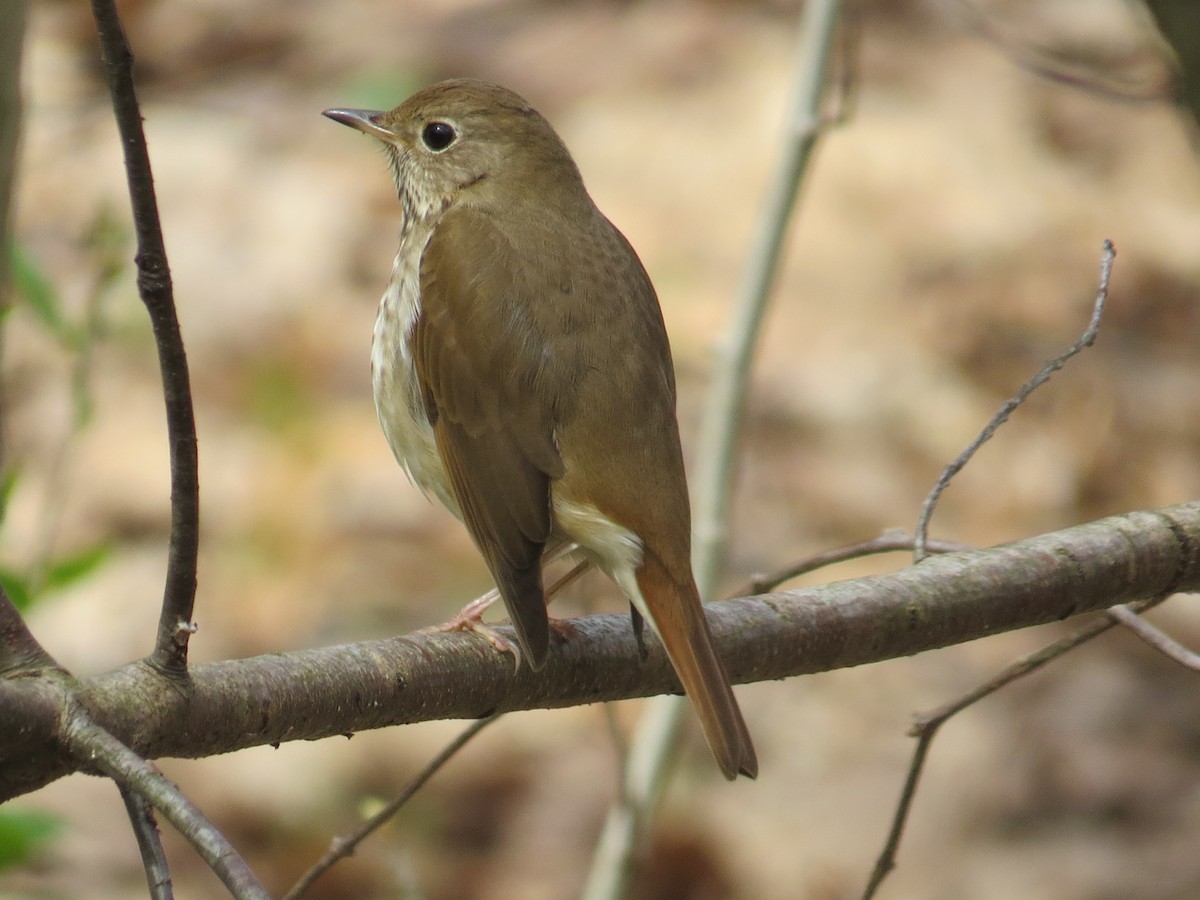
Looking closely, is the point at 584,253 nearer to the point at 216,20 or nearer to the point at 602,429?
the point at 602,429

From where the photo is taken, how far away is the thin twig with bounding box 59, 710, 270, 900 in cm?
143

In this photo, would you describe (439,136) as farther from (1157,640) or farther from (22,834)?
(1157,640)

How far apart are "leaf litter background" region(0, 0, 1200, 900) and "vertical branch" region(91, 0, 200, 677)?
5.74 ft

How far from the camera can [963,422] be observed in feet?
19.8

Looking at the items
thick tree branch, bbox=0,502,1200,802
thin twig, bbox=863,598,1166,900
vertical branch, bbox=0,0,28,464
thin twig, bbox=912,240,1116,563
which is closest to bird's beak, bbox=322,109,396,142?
vertical branch, bbox=0,0,28,464

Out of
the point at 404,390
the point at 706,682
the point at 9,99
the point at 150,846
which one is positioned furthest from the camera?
the point at 404,390

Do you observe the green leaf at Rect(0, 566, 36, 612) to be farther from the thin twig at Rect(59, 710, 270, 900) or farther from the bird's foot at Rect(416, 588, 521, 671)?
the thin twig at Rect(59, 710, 270, 900)

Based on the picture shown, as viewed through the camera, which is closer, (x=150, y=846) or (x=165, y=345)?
(x=150, y=846)

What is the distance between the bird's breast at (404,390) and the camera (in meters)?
3.22

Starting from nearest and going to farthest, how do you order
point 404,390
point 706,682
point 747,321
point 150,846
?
point 150,846
point 706,682
point 404,390
point 747,321

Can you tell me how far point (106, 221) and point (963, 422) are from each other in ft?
12.3

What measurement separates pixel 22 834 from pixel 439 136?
6.17 feet

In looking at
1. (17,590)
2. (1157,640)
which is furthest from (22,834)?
(1157,640)

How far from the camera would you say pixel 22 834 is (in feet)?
9.18
